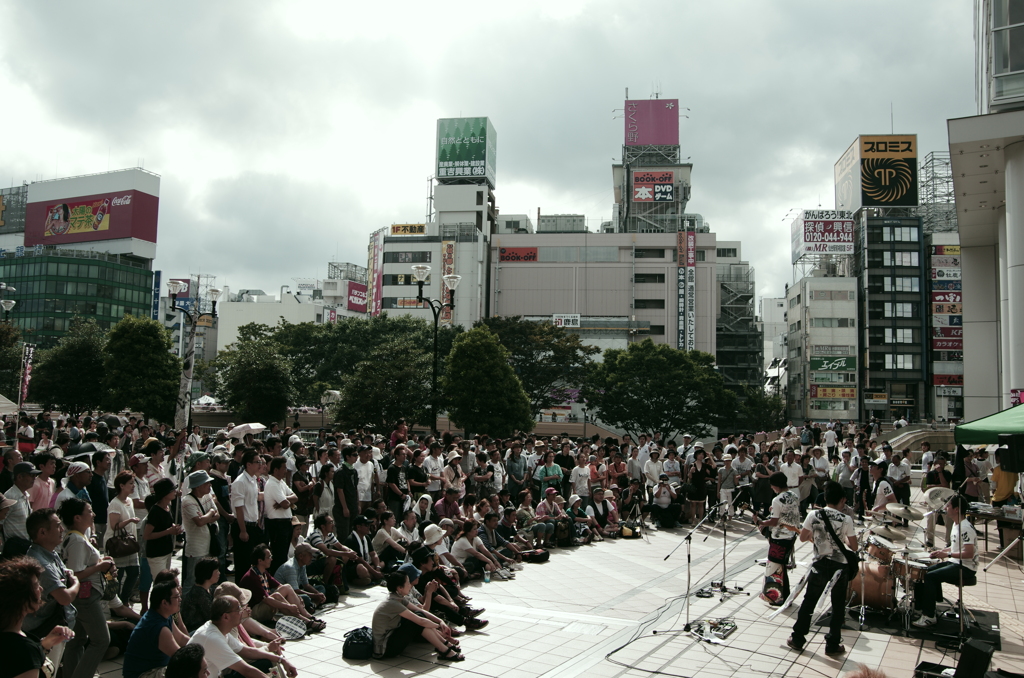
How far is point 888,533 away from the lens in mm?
7840

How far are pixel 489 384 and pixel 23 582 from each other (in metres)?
30.4

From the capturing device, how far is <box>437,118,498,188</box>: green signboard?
77.9 m

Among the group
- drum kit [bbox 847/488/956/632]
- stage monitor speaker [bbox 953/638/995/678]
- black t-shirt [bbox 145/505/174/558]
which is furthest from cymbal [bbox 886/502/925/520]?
black t-shirt [bbox 145/505/174/558]

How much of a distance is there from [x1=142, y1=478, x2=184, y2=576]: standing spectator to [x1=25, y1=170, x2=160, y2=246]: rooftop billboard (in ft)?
231

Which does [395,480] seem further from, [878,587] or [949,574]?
[949,574]

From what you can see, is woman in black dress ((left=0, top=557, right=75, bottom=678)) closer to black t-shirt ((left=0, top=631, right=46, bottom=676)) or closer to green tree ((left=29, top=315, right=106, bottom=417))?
black t-shirt ((left=0, top=631, right=46, bottom=676))

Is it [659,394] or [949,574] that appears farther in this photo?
[659,394]

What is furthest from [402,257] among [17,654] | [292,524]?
[17,654]

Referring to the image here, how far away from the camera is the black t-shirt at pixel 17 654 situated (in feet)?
11.6

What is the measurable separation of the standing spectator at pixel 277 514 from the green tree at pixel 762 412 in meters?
59.2

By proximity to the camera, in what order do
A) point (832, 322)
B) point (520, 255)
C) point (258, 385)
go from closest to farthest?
1. point (258, 385)
2. point (832, 322)
3. point (520, 255)

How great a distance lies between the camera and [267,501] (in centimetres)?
860

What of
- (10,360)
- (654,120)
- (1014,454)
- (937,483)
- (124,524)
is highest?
(654,120)

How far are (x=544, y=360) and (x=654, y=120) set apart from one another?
42153mm
